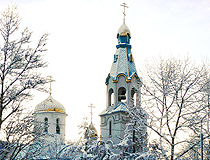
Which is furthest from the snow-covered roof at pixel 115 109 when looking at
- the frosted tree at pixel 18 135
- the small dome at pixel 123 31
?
the frosted tree at pixel 18 135

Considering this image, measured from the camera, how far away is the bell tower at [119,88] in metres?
30.9

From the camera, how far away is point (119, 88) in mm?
32375

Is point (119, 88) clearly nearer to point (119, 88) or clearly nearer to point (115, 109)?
point (119, 88)

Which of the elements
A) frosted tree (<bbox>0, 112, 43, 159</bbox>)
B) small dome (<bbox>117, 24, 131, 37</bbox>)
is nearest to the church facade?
small dome (<bbox>117, 24, 131, 37</bbox>)

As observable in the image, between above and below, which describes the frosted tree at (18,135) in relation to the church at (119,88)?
below

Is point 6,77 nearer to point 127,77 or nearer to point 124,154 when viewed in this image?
point 124,154

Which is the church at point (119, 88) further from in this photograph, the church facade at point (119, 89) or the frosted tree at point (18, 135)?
the frosted tree at point (18, 135)

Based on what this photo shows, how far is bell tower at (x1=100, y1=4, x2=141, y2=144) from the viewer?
30.9 metres

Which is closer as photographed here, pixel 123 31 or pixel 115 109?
pixel 115 109

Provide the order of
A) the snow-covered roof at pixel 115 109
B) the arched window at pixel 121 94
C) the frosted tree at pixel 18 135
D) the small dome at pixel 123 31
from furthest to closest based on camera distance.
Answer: the small dome at pixel 123 31 < the arched window at pixel 121 94 < the snow-covered roof at pixel 115 109 < the frosted tree at pixel 18 135

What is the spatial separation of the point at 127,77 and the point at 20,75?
21.1m

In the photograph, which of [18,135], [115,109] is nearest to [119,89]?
[115,109]

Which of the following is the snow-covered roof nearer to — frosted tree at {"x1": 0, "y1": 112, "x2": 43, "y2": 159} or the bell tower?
the bell tower

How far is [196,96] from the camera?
51.5ft
